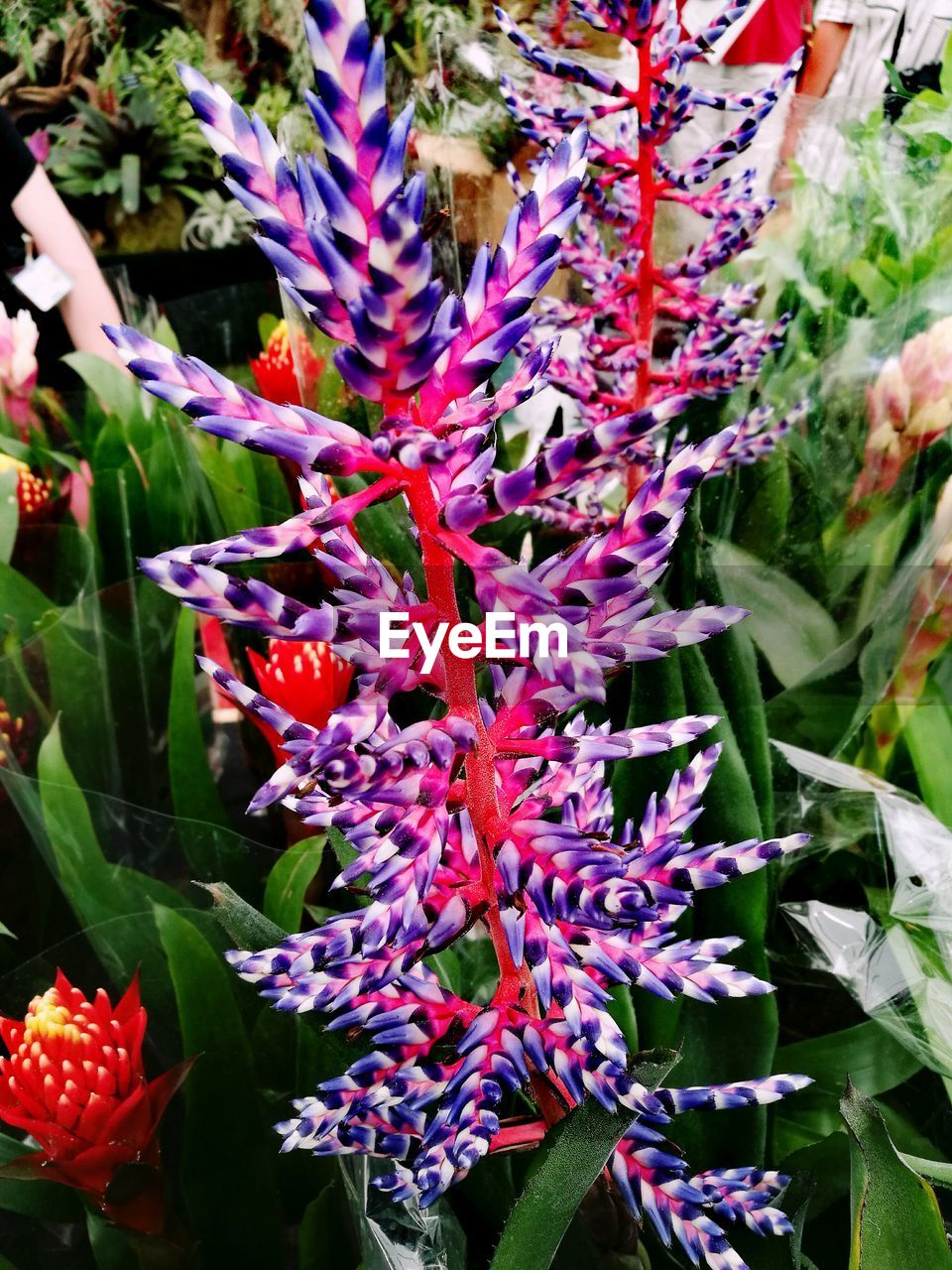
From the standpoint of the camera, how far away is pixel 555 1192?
0.28 meters

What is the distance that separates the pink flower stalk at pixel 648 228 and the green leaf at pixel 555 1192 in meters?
0.42

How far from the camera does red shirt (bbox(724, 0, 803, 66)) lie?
3.34ft

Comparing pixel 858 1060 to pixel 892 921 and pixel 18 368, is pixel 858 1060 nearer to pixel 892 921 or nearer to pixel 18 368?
pixel 892 921

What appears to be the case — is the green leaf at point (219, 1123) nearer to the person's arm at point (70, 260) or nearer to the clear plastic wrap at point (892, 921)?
the clear plastic wrap at point (892, 921)

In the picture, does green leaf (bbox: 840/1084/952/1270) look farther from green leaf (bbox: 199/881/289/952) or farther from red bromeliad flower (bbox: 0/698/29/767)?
red bromeliad flower (bbox: 0/698/29/767)

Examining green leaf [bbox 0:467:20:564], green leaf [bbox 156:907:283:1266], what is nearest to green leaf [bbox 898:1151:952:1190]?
green leaf [bbox 156:907:283:1266]

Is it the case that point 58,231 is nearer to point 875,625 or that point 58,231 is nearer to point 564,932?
point 875,625

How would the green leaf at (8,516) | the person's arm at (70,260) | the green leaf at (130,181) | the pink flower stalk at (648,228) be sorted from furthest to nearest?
the green leaf at (130,181)
the person's arm at (70,260)
the green leaf at (8,516)
the pink flower stalk at (648,228)

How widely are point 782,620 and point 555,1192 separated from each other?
46 cm

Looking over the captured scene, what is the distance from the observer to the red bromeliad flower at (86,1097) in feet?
1.28

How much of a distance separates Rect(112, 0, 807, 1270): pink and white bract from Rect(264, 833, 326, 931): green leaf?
0.53 ft

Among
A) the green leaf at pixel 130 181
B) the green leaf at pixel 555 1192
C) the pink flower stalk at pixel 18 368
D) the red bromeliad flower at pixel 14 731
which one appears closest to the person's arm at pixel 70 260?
the pink flower stalk at pixel 18 368

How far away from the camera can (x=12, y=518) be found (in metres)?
0.73

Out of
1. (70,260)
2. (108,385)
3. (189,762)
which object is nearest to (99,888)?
→ (189,762)
